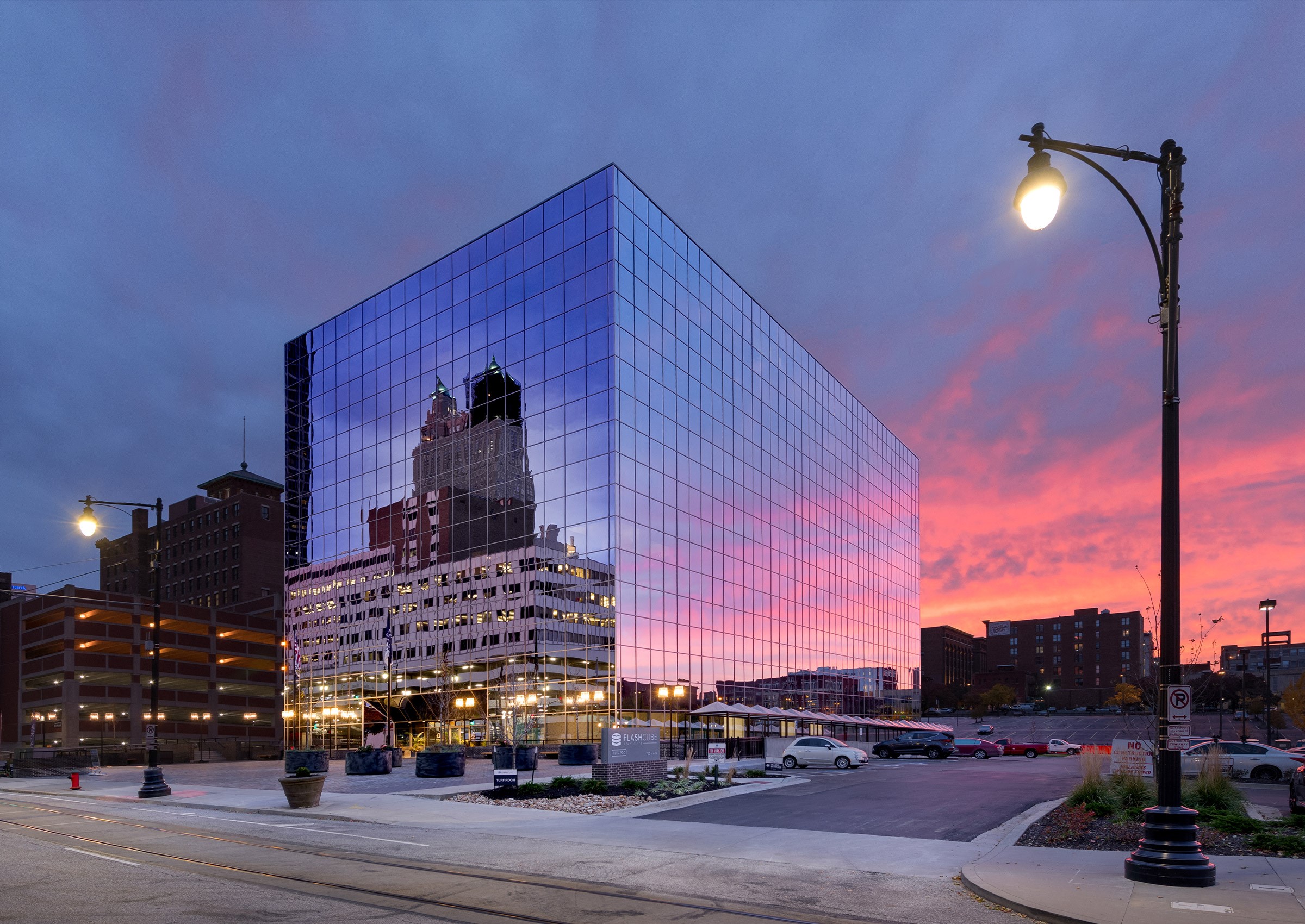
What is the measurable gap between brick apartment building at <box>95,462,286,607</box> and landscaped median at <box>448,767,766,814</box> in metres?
107

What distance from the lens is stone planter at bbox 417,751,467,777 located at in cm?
3156

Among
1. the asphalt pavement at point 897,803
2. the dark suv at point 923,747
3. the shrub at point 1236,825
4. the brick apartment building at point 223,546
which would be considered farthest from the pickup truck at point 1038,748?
the brick apartment building at point 223,546

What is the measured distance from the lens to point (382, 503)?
60500 mm

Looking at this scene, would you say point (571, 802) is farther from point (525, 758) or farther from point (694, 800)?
point (525, 758)

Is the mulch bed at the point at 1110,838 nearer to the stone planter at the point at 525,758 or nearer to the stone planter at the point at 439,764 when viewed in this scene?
the stone planter at the point at 525,758

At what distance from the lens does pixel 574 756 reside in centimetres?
3831

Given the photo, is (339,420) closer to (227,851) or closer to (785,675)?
(785,675)

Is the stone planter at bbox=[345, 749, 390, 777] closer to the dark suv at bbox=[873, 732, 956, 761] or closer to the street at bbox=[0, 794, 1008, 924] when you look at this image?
the street at bbox=[0, 794, 1008, 924]

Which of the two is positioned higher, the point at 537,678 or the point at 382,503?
the point at 382,503

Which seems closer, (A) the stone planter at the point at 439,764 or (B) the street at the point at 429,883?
(B) the street at the point at 429,883

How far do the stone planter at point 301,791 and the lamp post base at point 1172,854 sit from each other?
18.7 metres

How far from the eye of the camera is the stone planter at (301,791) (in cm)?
2236

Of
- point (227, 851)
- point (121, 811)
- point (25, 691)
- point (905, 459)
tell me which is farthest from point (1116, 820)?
point (25, 691)

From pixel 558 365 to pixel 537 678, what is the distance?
17.4 meters
